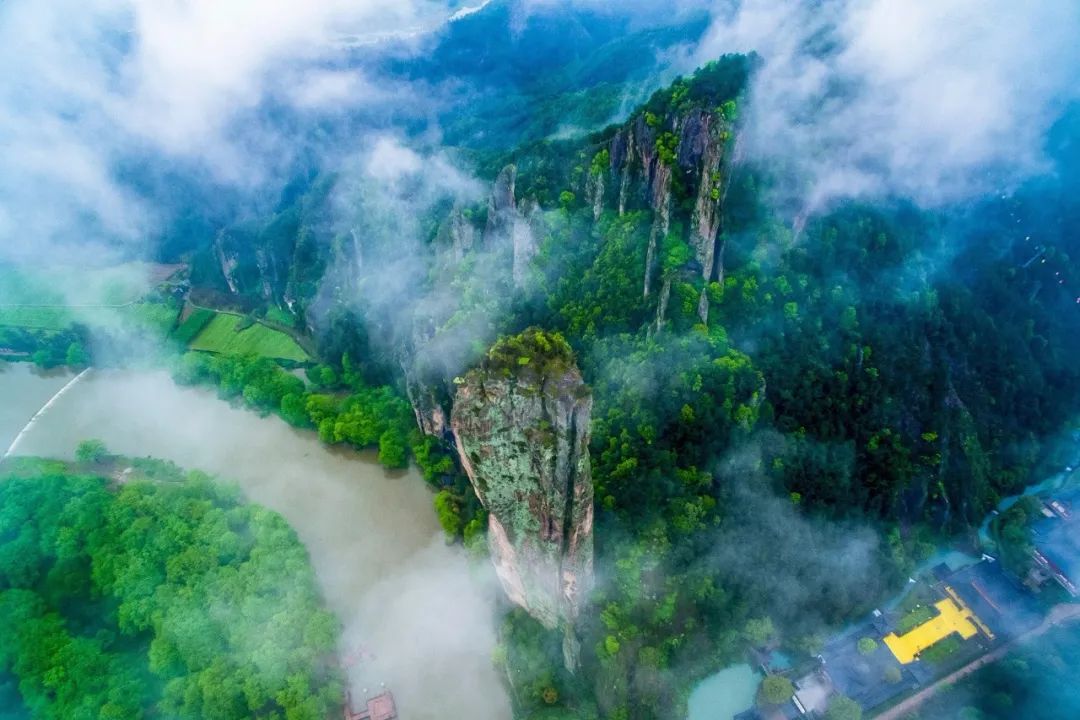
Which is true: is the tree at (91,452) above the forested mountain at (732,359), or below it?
above

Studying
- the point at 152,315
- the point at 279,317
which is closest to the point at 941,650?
the point at 279,317

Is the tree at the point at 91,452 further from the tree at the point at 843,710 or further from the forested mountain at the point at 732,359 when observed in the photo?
the tree at the point at 843,710

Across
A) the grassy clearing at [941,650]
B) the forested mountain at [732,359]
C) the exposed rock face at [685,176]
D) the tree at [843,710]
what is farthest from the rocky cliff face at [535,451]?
the grassy clearing at [941,650]

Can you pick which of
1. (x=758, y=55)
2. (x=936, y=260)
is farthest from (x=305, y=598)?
(x=936, y=260)

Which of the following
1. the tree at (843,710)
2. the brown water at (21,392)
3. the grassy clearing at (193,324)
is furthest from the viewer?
the grassy clearing at (193,324)

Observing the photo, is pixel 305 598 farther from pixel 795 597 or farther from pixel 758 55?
pixel 758 55
